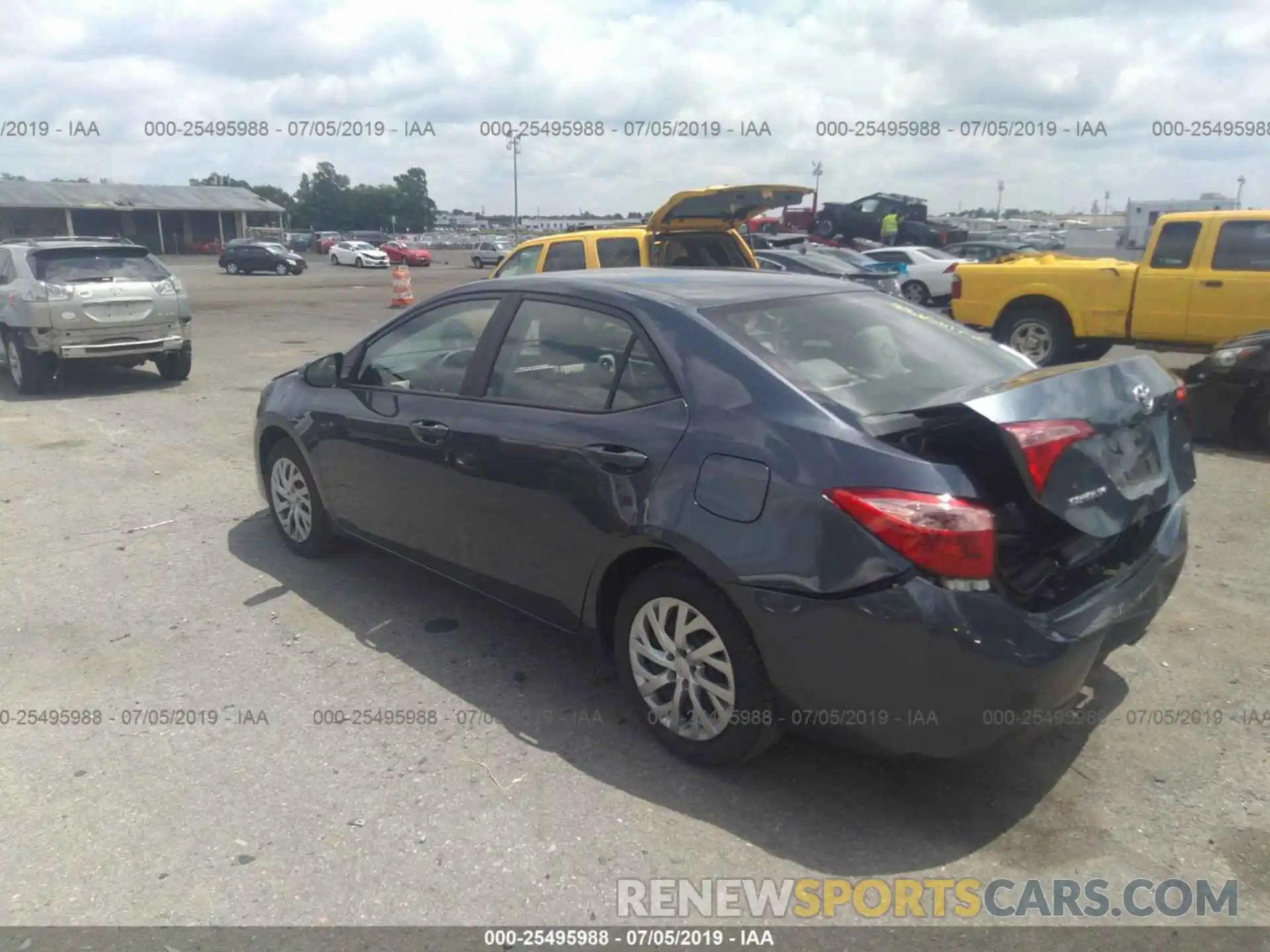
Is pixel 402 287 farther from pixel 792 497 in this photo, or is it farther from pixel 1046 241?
pixel 1046 241

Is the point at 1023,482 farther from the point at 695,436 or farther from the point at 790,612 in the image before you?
the point at 695,436

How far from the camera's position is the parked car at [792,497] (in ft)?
9.26

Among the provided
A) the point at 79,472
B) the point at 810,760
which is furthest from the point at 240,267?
the point at 810,760

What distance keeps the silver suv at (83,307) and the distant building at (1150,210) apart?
26965 mm

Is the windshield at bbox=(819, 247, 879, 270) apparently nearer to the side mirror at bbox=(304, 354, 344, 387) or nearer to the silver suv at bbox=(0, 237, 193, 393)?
the silver suv at bbox=(0, 237, 193, 393)

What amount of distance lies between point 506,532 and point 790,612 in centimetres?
142

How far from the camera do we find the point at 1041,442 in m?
2.84

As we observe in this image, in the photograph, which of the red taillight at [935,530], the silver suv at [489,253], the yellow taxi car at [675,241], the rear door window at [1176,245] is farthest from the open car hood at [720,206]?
the silver suv at [489,253]

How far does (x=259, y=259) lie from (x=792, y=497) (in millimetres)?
42838

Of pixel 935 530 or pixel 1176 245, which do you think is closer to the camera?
pixel 935 530

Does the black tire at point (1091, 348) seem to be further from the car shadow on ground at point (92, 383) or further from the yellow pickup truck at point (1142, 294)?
the car shadow on ground at point (92, 383)

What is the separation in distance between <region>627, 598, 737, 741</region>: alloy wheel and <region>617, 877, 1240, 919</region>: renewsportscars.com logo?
585 millimetres

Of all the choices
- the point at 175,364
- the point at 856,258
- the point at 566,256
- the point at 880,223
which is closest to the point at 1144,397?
the point at 566,256

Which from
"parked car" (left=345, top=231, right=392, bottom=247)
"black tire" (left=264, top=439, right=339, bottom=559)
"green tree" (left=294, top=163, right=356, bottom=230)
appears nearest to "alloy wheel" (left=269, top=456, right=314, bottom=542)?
"black tire" (left=264, top=439, right=339, bottom=559)
